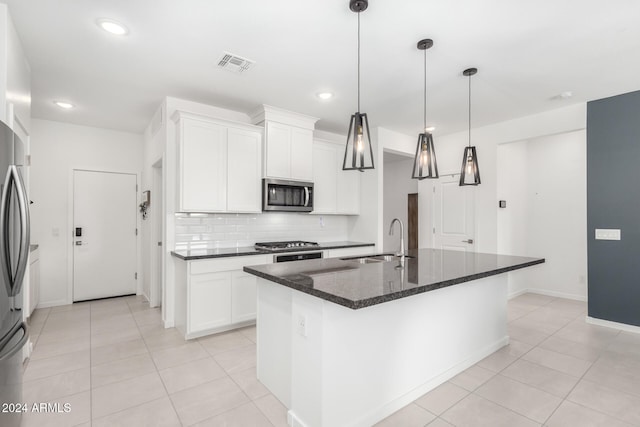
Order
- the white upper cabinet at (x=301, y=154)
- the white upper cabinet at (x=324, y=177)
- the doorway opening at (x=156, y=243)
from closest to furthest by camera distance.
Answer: the white upper cabinet at (x=301, y=154)
the doorway opening at (x=156, y=243)
the white upper cabinet at (x=324, y=177)

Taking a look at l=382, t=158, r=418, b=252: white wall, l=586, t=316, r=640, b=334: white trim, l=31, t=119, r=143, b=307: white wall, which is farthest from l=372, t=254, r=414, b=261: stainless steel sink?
l=31, t=119, r=143, b=307: white wall

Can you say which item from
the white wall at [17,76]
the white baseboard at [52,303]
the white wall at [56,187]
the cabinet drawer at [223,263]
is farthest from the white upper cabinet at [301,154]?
the white baseboard at [52,303]

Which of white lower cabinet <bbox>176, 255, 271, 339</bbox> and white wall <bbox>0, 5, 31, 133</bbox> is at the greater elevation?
white wall <bbox>0, 5, 31, 133</bbox>

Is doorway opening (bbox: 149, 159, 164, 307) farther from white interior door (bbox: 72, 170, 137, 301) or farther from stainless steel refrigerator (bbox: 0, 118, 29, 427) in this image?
stainless steel refrigerator (bbox: 0, 118, 29, 427)

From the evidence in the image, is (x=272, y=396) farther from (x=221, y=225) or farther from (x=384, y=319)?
(x=221, y=225)

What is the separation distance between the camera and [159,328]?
371cm

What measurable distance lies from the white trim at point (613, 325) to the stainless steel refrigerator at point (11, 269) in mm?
5437

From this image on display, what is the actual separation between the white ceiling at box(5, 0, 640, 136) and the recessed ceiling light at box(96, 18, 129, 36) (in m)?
0.05

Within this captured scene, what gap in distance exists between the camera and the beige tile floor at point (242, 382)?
81.1 inches

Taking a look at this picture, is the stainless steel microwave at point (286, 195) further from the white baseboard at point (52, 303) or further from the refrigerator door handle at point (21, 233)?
the white baseboard at point (52, 303)

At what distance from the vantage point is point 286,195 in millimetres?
4332

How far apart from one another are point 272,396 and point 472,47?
3203 millimetres

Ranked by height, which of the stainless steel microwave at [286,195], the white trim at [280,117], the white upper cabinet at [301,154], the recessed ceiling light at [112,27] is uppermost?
the recessed ceiling light at [112,27]

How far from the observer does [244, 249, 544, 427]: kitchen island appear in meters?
1.76
